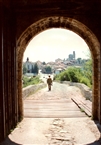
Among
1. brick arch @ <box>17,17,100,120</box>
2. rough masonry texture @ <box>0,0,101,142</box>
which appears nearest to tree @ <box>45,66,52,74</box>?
brick arch @ <box>17,17,100,120</box>

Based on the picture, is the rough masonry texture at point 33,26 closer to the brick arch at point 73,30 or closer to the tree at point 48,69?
the brick arch at point 73,30

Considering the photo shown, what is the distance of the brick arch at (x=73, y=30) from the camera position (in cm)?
843

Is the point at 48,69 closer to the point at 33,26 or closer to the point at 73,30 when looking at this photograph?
the point at 73,30

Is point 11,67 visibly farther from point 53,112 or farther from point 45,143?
point 53,112

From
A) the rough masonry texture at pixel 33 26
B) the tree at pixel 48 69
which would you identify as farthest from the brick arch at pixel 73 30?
the tree at pixel 48 69

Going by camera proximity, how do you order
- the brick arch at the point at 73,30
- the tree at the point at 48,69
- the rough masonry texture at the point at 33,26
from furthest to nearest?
1. the tree at the point at 48,69
2. the brick arch at the point at 73,30
3. the rough masonry texture at the point at 33,26

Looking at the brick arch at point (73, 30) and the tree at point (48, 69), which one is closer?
the brick arch at point (73, 30)

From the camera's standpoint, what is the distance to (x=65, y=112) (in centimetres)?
1027

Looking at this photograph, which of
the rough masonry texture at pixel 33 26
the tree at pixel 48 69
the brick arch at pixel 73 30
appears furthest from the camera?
the tree at pixel 48 69

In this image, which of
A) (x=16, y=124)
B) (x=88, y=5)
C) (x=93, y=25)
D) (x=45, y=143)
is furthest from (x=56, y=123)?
(x=88, y=5)

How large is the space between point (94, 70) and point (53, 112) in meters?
2.95

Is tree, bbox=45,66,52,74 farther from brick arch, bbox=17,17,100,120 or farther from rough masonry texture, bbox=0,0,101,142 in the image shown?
rough masonry texture, bbox=0,0,101,142

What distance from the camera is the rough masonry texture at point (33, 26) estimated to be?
Answer: 7355 millimetres

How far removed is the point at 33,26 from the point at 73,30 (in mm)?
1793
